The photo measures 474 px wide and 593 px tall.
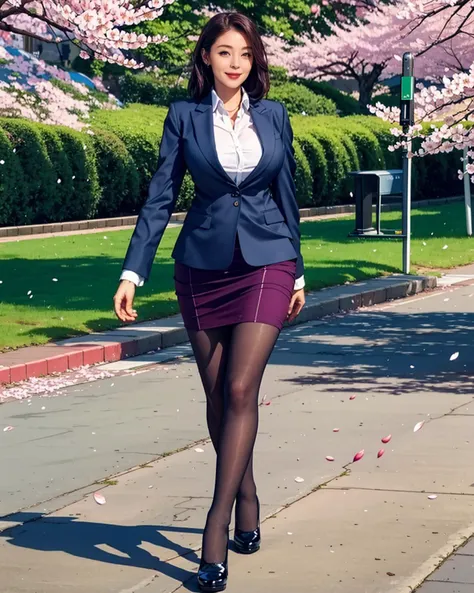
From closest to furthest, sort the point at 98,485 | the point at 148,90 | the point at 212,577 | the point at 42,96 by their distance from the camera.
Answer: the point at 212,577 < the point at 98,485 < the point at 42,96 < the point at 148,90

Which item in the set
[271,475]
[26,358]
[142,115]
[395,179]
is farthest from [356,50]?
[271,475]

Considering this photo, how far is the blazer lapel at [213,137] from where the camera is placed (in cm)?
546

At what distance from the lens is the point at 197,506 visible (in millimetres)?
6547

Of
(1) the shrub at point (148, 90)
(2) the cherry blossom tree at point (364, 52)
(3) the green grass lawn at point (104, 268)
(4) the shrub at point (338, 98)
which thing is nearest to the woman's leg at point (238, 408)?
(3) the green grass lawn at point (104, 268)

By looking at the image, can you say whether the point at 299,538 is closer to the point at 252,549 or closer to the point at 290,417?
the point at 252,549

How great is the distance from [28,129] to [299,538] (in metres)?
20.3

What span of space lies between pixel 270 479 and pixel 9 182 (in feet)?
59.8

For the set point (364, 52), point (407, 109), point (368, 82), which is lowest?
point (407, 109)

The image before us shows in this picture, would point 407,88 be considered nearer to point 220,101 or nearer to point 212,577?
point 220,101

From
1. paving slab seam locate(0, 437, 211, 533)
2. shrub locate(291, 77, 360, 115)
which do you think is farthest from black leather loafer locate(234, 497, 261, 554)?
shrub locate(291, 77, 360, 115)

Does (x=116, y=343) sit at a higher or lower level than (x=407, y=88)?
lower

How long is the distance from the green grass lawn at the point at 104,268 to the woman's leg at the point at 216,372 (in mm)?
6596

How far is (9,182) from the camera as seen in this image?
24.7 metres

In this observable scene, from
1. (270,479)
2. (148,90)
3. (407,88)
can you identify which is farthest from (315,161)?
(270,479)
